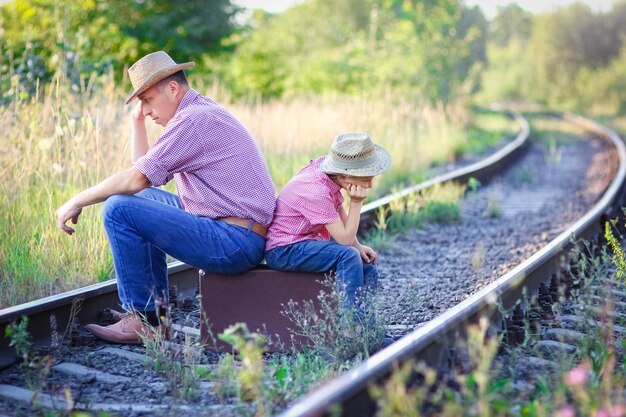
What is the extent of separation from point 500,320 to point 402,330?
1.84 feet

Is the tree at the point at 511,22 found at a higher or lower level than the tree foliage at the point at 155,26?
lower

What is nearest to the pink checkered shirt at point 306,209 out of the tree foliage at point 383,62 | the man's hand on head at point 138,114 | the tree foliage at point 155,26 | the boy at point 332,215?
the boy at point 332,215

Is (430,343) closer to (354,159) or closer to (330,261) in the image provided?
(330,261)

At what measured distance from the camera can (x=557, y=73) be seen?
49.4 m

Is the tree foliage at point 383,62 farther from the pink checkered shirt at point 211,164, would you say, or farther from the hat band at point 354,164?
the hat band at point 354,164

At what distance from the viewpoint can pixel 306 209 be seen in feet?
15.0

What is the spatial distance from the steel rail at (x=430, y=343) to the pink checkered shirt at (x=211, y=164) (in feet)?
3.90

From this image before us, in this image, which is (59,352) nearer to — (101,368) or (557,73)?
(101,368)

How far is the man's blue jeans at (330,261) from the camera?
14.9 ft

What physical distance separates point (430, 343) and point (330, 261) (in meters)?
0.96

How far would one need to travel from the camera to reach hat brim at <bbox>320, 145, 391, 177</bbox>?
447cm

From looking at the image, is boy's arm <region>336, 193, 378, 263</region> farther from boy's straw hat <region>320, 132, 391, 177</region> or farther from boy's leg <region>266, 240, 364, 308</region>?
boy's straw hat <region>320, 132, 391, 177</region>

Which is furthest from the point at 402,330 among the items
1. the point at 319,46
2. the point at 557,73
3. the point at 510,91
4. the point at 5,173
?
the point at 510,91

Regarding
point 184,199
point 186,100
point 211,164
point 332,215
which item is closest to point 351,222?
point 332,215
